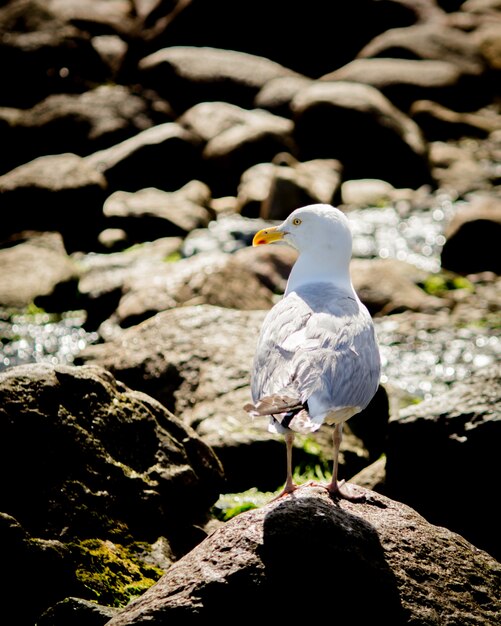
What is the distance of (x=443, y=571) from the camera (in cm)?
452

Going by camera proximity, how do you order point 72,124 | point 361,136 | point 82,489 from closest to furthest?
point 82,489 < point 361,136 < point 72,124

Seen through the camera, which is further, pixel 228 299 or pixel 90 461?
pixel 228 299

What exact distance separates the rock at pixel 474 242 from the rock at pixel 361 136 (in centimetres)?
397

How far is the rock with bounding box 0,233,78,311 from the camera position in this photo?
1237 cm

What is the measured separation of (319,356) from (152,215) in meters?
10.9

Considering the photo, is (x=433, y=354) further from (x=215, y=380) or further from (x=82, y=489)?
(x=82, y=489)

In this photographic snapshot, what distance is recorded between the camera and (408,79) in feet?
66.6

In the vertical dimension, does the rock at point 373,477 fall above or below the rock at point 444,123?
above

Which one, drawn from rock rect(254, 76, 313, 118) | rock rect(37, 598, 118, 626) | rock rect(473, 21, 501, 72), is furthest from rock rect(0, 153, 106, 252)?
rock rect(473, 21, 501, 72)

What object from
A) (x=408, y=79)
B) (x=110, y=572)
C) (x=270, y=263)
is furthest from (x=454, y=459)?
(x=408, y=79)

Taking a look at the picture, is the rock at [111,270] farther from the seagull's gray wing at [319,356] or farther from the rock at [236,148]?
the seagull's gray wing at [319,356]

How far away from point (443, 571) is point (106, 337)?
7689mm

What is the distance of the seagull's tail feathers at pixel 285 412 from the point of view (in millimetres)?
4098

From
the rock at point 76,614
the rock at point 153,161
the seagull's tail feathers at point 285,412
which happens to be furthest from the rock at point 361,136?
the rock at point 76,614
